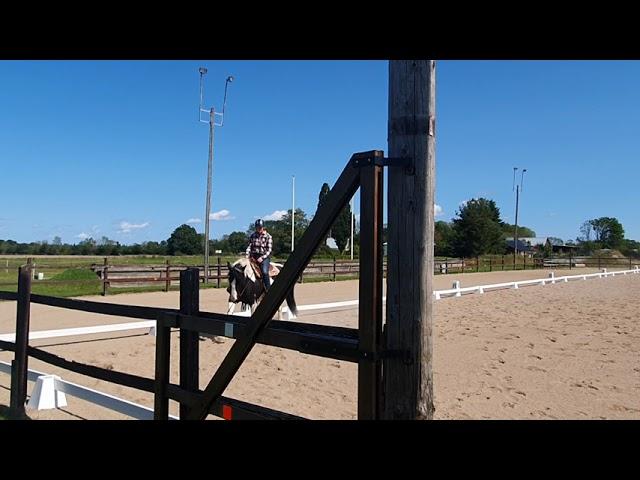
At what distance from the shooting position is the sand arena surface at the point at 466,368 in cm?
478

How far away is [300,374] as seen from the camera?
6.01m

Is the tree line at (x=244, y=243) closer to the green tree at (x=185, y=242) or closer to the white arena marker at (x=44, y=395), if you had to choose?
the green tree at (x=185, y=242)

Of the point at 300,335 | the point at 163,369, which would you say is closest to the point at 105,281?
the point at 163,369

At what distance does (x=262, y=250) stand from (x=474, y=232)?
55.8m

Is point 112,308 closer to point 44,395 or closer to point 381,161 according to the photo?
point 44,395

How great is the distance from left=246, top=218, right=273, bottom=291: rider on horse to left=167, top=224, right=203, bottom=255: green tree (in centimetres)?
5901

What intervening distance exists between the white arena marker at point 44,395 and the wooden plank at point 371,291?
3.63 meters

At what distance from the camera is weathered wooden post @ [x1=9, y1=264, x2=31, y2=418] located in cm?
466

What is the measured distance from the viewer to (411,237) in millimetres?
2207

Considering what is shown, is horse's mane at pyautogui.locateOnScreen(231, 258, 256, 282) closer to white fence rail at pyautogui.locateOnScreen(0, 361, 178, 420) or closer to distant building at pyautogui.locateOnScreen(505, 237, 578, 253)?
white fence rail at pyautogui.locateOnScreen(0, 361, 178, 420)

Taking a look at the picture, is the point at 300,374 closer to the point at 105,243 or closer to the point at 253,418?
the point at 253,418

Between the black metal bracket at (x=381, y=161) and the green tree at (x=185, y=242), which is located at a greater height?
the green tree at (x=185, y=242)

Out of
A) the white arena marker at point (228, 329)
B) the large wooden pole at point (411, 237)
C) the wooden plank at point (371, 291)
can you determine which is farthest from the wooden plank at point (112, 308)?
the large wooden pole at point (411, 237)
